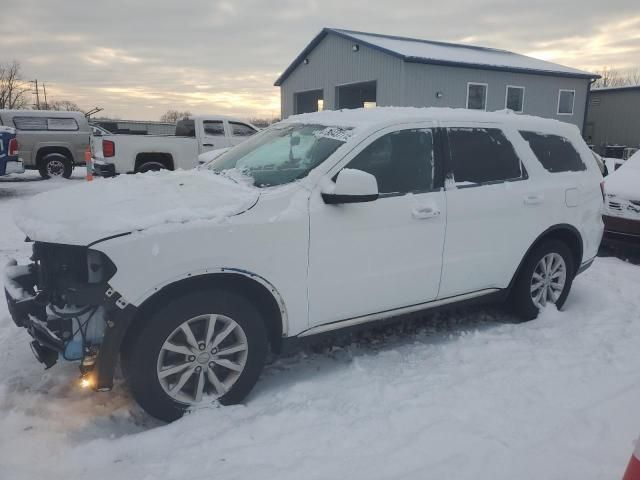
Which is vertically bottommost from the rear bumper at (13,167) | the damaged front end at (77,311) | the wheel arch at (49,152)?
the damaged front end at (77,311)

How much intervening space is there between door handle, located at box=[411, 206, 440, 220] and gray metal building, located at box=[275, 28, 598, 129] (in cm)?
1682

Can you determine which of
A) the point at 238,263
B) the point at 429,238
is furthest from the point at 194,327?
the point at 429,238

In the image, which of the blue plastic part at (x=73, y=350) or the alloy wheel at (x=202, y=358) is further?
the alloy wheel at (x=202, y=358)

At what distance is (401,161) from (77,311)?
233cm

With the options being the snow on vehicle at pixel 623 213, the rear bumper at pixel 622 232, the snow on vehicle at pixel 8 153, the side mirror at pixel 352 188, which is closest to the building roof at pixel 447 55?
the snow on vehicle at pixel 8 153

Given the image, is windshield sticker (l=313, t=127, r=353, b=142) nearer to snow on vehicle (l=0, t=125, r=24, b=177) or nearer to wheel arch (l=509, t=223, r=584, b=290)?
wheel arch (l=509, t=223, r=584, b=290)

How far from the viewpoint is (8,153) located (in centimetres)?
1149

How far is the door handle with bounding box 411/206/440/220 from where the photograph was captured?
3.66 meters

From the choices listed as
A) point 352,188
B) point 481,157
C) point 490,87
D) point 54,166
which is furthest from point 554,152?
point 490,87

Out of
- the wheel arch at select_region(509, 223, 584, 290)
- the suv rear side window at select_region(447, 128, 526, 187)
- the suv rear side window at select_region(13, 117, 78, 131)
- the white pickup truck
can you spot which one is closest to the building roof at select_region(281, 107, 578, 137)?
the suv rear side window at select_region(447, 128, 526, 187)

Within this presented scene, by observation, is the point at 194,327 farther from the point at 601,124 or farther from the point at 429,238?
the point at 601,124

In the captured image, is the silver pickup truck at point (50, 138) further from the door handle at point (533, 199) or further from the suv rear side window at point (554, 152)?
the door handle at point (533, 199)

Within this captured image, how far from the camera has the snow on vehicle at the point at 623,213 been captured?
22.1ft

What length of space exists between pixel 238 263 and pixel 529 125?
3.00 metres
